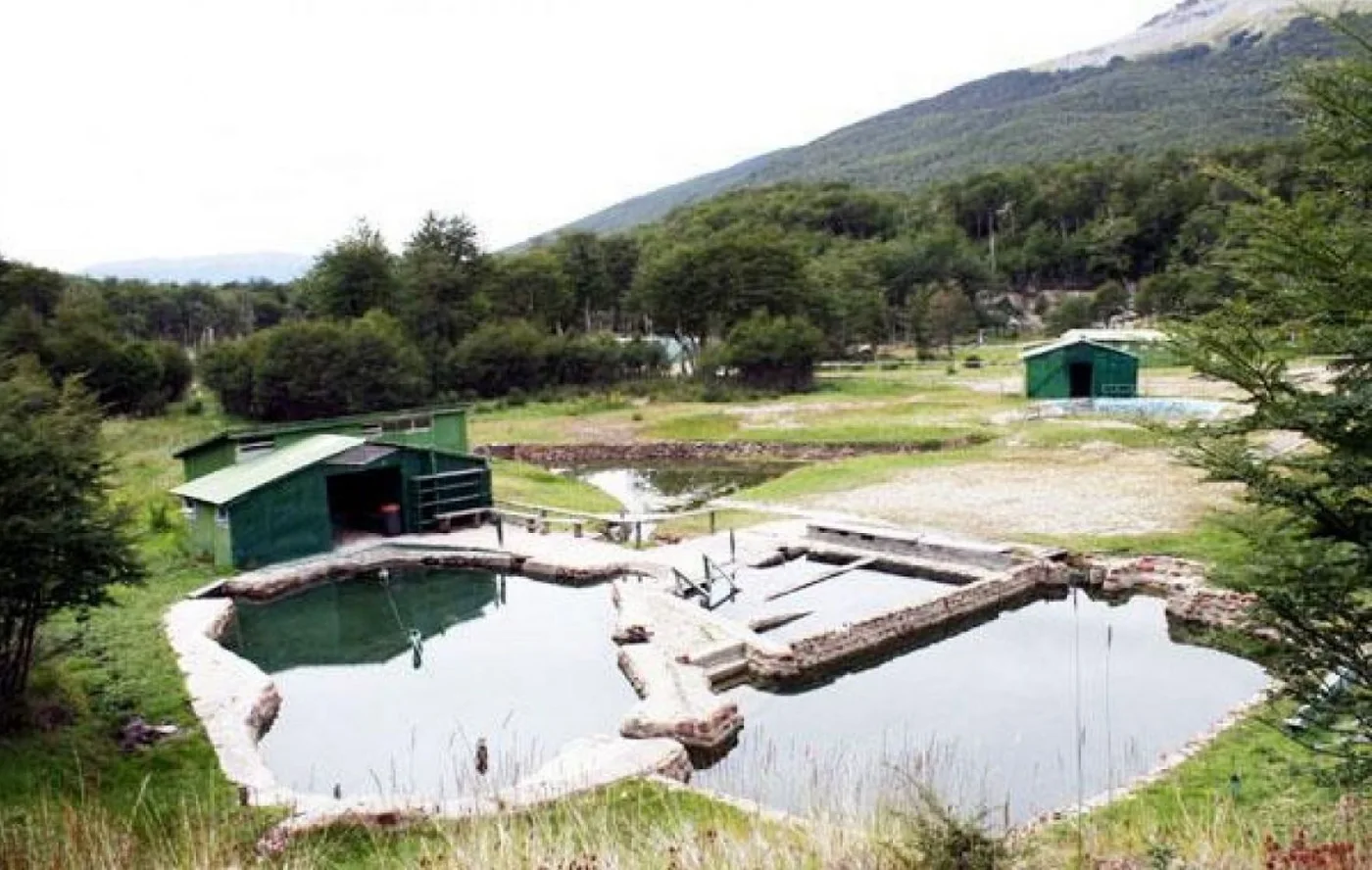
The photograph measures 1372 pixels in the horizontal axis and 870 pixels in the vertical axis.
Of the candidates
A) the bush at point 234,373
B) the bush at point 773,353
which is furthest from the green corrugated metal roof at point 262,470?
the bush at point 773,353

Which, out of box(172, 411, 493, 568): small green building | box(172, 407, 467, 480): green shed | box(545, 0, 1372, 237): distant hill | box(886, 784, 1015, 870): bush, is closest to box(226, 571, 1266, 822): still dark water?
box(172, 411, 493, 568): small green building

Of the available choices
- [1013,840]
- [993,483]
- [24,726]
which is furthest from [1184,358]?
[993,483]

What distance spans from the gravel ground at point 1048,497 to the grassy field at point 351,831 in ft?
4.49

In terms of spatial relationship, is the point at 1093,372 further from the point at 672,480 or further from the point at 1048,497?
the point at 1048,497

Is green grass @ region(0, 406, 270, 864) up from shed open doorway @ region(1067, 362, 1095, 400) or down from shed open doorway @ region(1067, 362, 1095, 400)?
down

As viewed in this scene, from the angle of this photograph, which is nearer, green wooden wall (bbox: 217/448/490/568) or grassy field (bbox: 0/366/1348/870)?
grassy field (bbox: 0/366/1348/870)

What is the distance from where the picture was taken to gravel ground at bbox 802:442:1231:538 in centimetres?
2156

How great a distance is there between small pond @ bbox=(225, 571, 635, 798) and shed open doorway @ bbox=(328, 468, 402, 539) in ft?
9.91

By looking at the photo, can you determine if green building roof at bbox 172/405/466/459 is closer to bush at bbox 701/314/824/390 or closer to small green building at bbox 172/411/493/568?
small green building at bbox 172/411/493/568

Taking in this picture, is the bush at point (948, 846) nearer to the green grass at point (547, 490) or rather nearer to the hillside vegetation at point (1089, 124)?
the green grass at point (547, 490)

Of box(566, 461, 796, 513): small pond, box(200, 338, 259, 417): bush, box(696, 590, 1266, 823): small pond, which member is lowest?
box(696, 590, 1266, 823): small pond

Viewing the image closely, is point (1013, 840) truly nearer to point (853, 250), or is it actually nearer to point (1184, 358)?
point (1184, 358)

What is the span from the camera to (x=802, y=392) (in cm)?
5284

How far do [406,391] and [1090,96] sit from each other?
6228 inches
